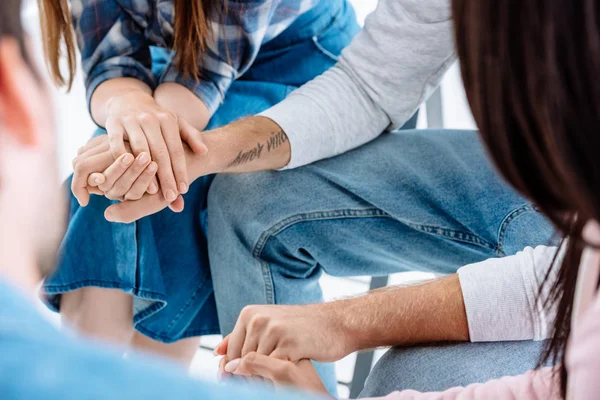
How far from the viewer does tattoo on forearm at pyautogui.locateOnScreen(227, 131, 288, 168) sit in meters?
0.94

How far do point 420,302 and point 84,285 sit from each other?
48 cm

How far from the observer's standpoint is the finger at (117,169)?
82cm

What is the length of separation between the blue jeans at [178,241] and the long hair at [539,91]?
2.07 ft

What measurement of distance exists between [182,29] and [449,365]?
→ 24.0 inches

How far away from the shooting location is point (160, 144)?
0.85 m

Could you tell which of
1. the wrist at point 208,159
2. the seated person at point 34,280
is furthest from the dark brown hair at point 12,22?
the wrist at point 208,159

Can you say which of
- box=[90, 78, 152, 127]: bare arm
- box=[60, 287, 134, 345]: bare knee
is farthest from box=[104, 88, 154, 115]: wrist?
box=[60, 287, 134, 345]: bare knee

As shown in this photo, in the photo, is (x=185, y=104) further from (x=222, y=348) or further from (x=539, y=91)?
(x=539, y=91)

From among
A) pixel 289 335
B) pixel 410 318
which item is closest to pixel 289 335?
pixel 289 335

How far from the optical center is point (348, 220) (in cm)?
97

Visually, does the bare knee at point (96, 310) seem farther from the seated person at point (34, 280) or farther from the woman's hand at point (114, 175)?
the seated person at point (34, 280)

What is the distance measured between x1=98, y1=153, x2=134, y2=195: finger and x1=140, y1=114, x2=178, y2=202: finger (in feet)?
Answer: 0.12

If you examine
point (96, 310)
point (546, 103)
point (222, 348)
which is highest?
point (546, 103)

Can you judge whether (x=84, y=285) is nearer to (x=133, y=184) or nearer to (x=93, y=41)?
(x=133, y=184)
